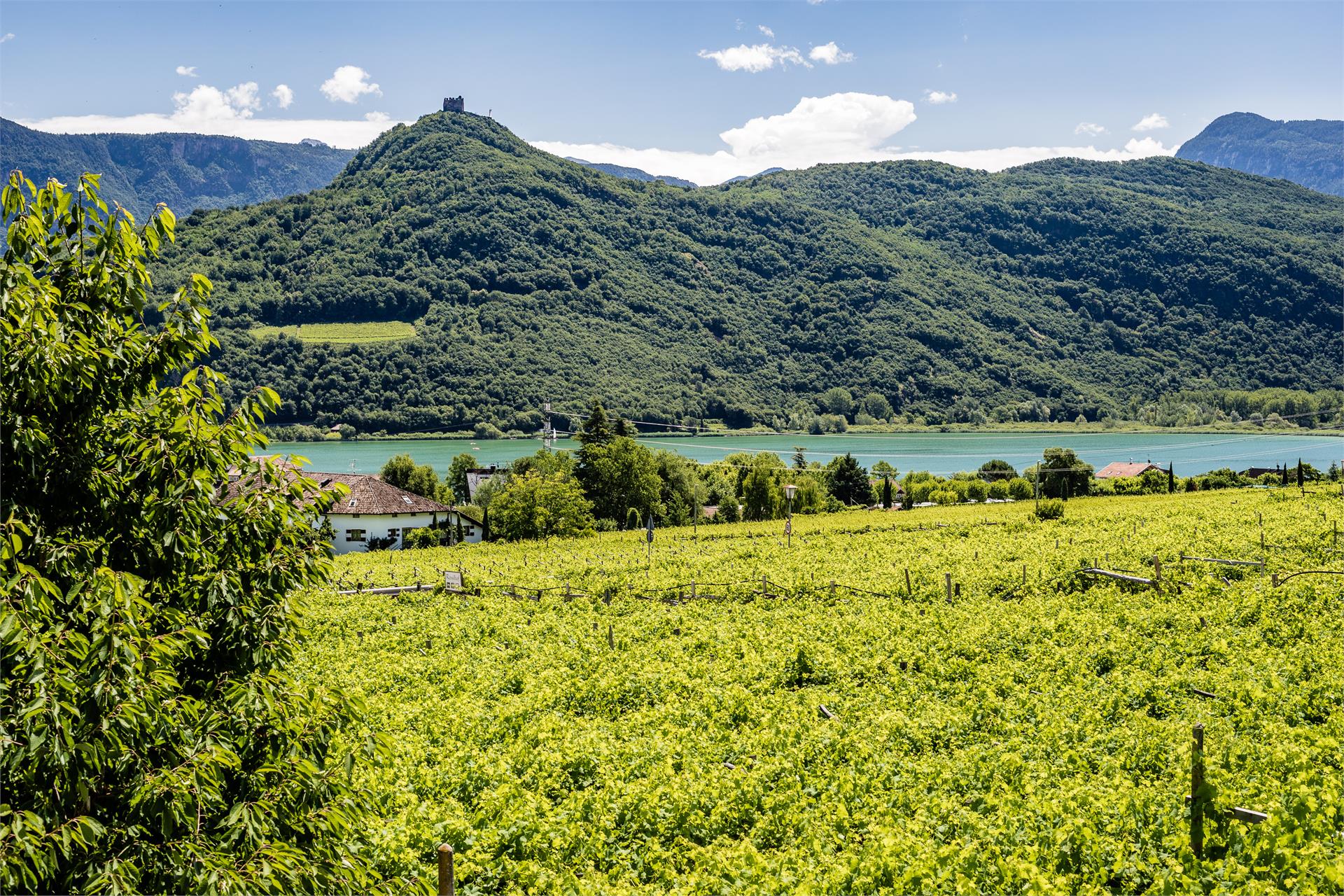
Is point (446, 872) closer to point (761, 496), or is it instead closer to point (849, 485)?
point (761, 496)

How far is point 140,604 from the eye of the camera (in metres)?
4.20

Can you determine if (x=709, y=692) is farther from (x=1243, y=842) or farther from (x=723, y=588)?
(x=723, y=588)

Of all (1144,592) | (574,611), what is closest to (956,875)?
(1144,592)

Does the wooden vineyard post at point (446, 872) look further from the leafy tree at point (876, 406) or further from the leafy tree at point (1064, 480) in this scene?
the leafy tree at point (876, 406)

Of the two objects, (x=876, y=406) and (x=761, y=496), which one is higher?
(x=876, y=406)

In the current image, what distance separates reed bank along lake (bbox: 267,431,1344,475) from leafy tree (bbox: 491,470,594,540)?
1938 inches

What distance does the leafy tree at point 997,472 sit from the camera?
286 ft

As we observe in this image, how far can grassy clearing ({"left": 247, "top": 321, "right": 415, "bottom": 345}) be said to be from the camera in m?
174

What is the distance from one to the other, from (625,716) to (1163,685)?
7.50 meters

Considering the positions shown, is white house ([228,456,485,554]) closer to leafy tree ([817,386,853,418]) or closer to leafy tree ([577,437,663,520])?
leafy tree ([577,437,663,520])

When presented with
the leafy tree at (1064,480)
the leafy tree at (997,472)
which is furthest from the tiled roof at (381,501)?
the leafy tree at (997,472)

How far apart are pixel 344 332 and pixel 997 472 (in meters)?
139

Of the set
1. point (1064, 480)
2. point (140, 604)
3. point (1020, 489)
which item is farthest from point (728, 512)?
point (140, 604)

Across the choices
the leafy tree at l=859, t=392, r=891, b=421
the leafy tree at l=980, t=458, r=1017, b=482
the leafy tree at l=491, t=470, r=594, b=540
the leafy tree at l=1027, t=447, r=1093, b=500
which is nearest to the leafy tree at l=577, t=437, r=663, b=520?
the leafy tree at l=491, t=470, r=594, b=540
